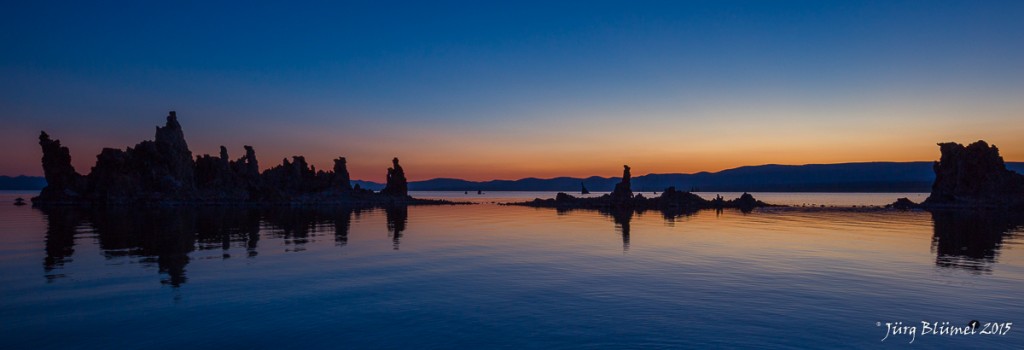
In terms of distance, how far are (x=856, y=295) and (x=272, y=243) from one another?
33481 mm

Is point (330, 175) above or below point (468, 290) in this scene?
above

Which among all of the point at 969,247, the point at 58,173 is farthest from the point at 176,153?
the point at 969,247

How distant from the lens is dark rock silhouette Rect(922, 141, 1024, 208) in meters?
93.9

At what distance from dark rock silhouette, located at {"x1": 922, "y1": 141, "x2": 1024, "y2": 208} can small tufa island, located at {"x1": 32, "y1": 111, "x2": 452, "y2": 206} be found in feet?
384

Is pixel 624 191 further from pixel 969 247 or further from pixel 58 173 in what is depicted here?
pixel 58 173

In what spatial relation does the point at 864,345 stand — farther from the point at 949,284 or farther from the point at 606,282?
the point at 949,284

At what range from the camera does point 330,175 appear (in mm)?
130625

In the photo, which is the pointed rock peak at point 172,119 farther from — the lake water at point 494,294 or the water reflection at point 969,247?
the water reflection at point 969,247

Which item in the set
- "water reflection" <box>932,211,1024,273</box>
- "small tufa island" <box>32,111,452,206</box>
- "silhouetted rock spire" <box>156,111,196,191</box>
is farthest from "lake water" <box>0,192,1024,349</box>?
"silhouetted rock spire" <box>156,111,196,191</box>

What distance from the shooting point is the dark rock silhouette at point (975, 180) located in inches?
3696

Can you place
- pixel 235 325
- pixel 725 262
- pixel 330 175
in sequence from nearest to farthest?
pixel 235 325, pixel 725 262, pixel 330 175

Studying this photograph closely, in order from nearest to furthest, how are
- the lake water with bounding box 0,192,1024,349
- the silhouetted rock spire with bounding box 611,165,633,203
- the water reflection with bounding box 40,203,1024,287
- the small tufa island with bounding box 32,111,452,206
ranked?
the lake water with bounding box 0,192,1024,349, the water reflection with bounding box 40,203,1024,287, the small tufa island with bounding box 32,111,452,206, the silhouetted rock spire with bounding box 611,165,633,203

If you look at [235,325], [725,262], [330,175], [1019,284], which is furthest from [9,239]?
[330,175]

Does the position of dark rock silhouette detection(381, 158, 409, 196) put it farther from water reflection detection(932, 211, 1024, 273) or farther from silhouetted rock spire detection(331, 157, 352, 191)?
water reflection detection(932, 211, 1024, 273)
